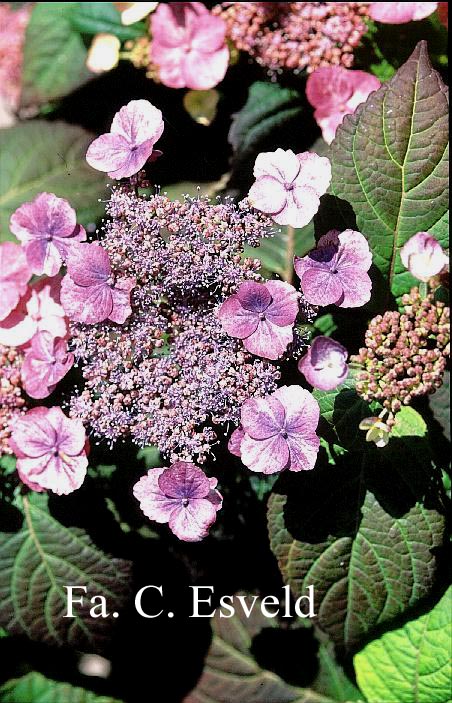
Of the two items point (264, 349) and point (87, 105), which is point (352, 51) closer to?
point (87, 105)

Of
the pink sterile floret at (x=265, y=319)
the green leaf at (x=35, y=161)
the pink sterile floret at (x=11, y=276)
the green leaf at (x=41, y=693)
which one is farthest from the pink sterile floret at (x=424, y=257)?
the green leaf at (x=41, y=693)

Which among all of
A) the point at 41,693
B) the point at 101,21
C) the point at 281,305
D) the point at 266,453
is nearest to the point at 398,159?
the point at 281,305

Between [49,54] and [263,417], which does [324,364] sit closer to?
[263,417]

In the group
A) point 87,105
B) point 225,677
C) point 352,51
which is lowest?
point 225,677

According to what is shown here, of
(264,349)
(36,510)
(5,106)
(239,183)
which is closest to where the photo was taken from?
(264,349)

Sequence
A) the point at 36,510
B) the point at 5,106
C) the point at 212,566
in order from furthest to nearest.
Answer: the point at 5,106 → the point at 212,566 → the point at 36,510

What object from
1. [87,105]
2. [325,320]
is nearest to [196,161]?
[325,320]

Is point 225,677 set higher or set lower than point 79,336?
lower

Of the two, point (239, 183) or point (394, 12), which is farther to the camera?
point (394, 12)
